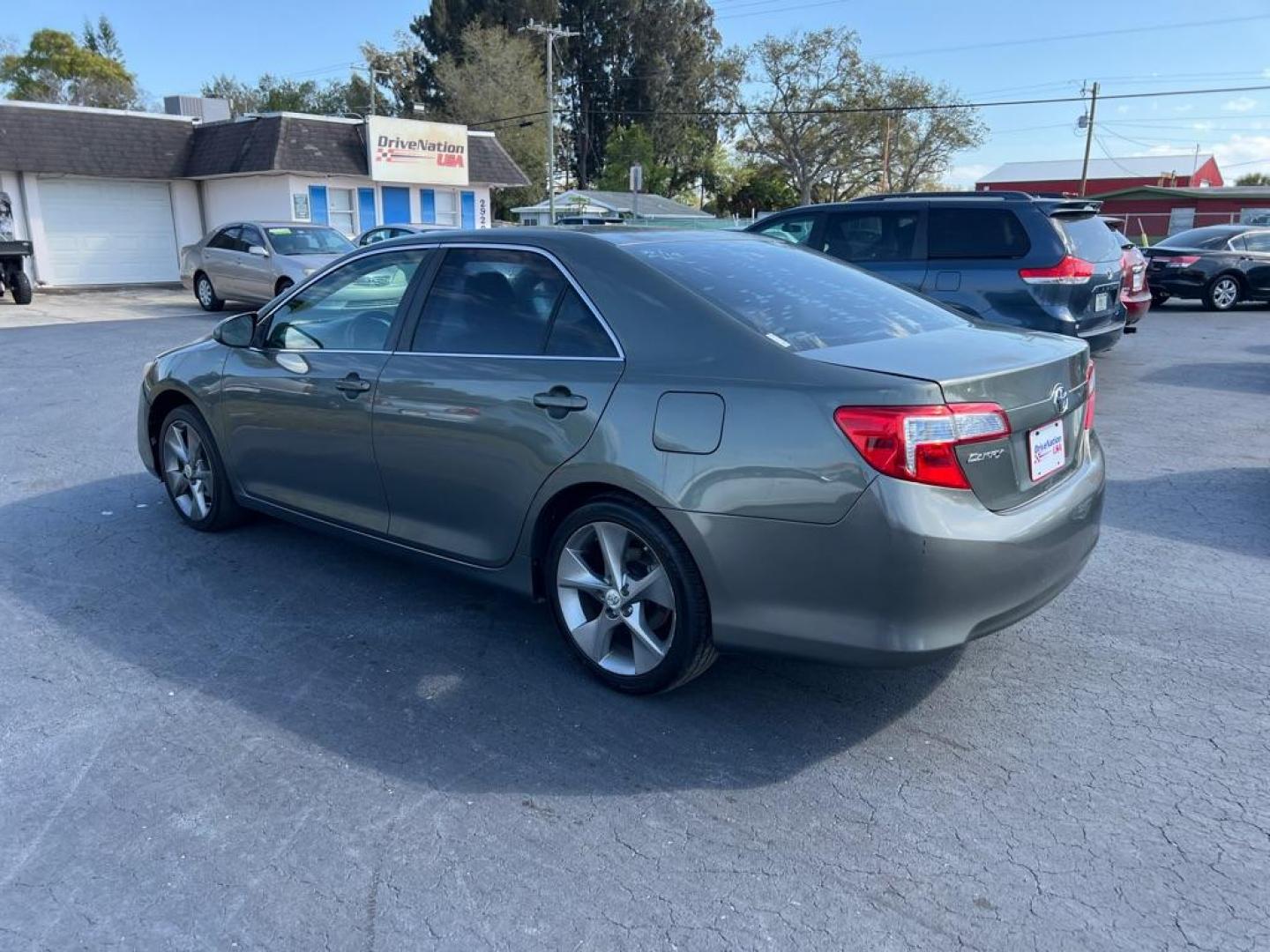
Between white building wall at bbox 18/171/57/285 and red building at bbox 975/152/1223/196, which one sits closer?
white building wall at bbox 18/171/57/285

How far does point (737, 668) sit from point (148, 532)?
3.50 meters

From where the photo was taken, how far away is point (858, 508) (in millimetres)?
2846

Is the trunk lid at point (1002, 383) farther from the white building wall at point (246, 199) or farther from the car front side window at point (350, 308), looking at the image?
the white building wall at point (246, 199)

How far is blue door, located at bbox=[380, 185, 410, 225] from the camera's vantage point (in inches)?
1124

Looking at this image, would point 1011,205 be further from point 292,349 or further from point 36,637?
point 36,637

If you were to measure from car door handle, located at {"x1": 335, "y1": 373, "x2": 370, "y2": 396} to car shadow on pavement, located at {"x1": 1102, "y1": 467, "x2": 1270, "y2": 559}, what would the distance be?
4.05 meters

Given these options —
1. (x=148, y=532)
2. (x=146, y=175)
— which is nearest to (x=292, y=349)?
(x=148, y=532)

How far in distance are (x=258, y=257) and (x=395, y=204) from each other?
12874 millimetres

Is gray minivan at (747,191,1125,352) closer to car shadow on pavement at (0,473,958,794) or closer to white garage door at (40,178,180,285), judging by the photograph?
car shadow on pavement at (0,473,958,794)

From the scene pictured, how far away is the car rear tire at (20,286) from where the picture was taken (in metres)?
19.7

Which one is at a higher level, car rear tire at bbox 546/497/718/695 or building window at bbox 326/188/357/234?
building window at bbox 326/188/357/234

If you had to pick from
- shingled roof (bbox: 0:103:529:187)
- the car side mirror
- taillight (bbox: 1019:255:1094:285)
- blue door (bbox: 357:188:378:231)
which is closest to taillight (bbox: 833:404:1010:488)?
the car side mirror

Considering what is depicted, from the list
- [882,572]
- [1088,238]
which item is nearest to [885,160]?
[1088,238]

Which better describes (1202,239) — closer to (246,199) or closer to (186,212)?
(246,199)
